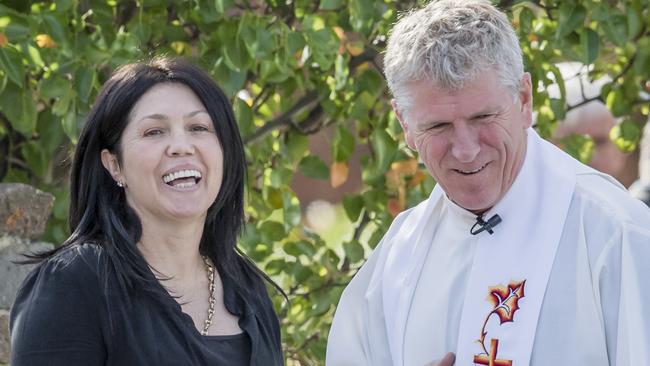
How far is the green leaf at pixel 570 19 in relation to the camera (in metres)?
5.05

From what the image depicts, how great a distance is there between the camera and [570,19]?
16.6ft

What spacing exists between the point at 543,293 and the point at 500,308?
0.15 m

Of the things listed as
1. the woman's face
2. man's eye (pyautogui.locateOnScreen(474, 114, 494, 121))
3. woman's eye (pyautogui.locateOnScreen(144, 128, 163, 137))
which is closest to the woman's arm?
the woman's face

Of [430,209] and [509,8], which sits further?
[509,8]

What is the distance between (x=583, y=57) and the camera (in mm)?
5117

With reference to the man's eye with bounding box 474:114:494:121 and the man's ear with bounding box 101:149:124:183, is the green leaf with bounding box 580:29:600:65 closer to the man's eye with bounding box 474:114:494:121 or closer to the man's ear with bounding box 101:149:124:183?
the man's eye with bounding box 474:114:494:121

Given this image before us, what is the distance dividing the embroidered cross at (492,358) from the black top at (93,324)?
62 cm

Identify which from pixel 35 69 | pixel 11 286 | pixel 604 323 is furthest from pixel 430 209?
pixel 35 69

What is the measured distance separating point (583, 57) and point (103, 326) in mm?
2395

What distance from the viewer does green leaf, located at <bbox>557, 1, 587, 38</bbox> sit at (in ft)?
16.6

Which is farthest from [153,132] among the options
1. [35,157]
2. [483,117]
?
[35,157]

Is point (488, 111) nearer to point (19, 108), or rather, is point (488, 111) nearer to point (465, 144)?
point (465, 144)

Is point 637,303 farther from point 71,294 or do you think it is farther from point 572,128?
point 572,128

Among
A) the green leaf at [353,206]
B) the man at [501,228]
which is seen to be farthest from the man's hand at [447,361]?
the green leaf at [353,206]
